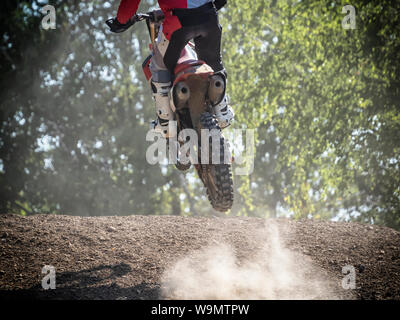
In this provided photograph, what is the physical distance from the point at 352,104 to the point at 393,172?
7.27 ft

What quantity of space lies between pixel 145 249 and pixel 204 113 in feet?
5.73

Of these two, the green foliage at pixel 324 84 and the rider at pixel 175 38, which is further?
the green foliage at pixel 324 84

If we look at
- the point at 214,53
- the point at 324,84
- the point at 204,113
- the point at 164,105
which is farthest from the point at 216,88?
the point at 324,84

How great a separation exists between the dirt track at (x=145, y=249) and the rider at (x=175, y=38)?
1359mm

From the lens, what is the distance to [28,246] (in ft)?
16.2

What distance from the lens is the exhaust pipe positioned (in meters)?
4.18

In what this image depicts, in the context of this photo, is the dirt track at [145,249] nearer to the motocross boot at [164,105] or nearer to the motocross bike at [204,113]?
the motocross bike at [204,113]

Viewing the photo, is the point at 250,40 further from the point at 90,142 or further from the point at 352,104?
the point at 90,142

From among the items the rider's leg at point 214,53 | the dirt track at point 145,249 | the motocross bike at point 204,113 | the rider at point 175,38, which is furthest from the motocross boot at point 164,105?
the dirt track at point 145,249

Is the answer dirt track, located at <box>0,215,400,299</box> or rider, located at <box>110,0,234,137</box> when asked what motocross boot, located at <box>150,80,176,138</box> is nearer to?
rider, located at <box>110,0,234,137</box>

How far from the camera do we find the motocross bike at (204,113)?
4105mm

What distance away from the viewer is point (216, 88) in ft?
13.8

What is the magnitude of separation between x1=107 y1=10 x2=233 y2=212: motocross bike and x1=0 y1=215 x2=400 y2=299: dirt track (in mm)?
1025

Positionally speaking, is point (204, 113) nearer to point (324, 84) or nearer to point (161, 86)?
point (161, 86)
